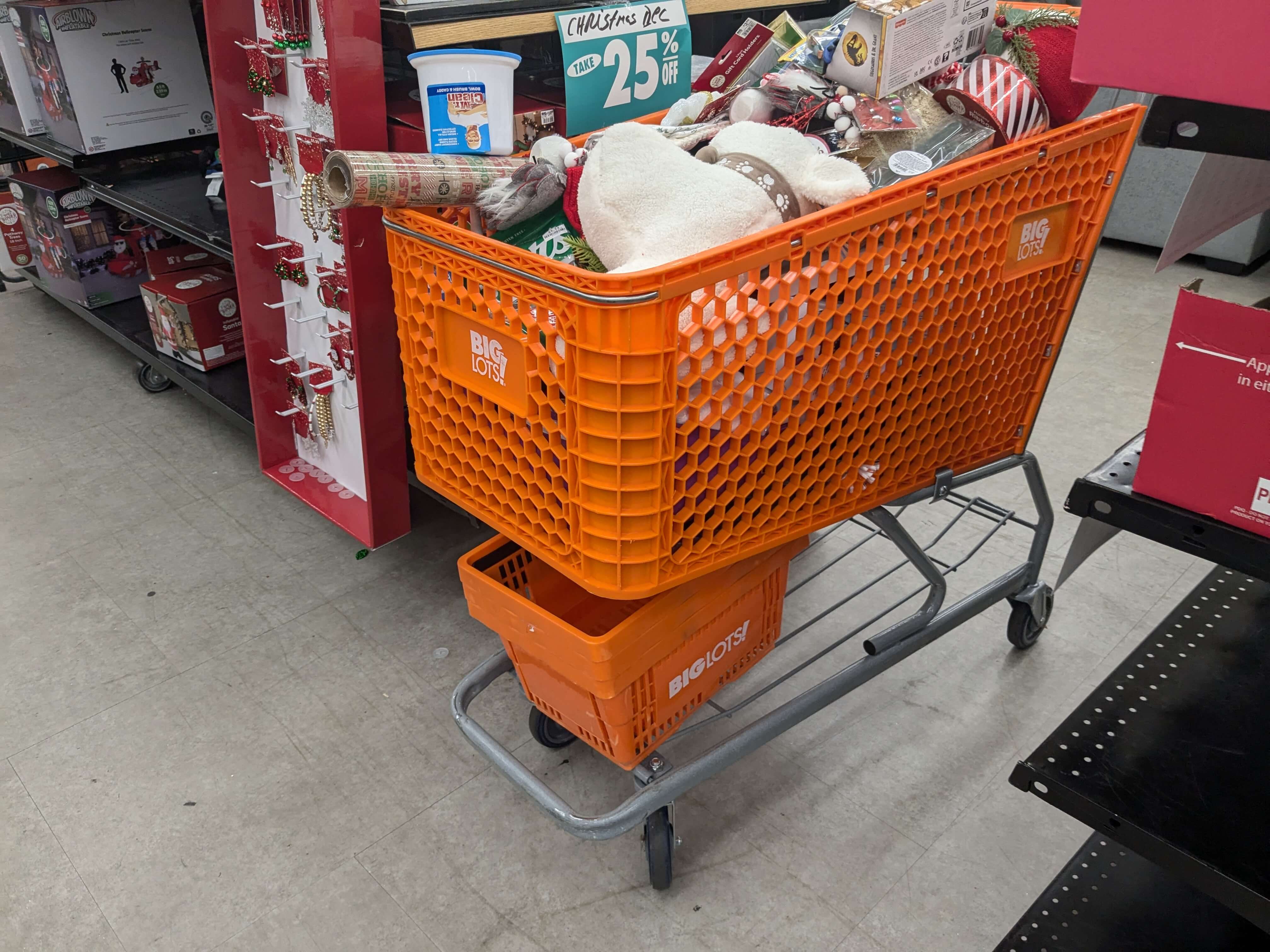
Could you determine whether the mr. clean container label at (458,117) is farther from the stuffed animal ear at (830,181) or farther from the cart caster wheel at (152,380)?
the cart caster wheel at (152,380)

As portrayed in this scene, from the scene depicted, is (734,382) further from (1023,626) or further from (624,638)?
(1023,626)

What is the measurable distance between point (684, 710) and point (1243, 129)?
1.17 m

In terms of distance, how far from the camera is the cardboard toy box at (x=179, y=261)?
3.04 meters

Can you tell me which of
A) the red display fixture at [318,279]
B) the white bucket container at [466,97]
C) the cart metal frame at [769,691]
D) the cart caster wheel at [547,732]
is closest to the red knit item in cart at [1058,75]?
the cart metal frame at [769,691]

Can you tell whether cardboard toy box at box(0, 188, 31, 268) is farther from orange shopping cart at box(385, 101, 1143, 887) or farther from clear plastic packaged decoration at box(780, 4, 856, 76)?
clear plastic packaged decoration at box(780, 4, 856, 76)

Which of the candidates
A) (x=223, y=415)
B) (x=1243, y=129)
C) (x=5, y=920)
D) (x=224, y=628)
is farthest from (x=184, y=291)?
(x=1243, y=129)

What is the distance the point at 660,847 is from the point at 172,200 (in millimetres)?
2223

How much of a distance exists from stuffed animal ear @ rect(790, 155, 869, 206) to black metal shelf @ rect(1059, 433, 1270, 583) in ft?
1.67

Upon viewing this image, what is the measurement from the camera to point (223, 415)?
2.66 m

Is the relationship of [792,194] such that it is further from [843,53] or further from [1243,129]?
[1243,129]

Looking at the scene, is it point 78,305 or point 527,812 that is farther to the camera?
point 78,305

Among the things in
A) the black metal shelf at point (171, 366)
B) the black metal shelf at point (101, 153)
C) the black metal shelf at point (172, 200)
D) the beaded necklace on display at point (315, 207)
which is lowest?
the black metal shelf at point (171, 366)

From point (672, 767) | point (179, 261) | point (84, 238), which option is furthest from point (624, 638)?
point (84, 238)

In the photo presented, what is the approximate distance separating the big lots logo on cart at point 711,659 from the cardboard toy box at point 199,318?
187cm
